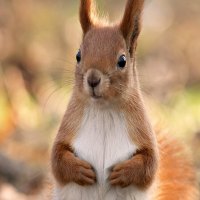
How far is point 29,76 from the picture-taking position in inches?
408

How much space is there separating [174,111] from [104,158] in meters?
3.78

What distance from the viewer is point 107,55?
16.3ft

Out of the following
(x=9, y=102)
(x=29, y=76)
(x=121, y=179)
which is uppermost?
(x=29, y=76)

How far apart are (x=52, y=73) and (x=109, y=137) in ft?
16.9

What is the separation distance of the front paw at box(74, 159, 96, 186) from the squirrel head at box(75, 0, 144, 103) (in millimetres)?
375

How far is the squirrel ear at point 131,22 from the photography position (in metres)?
5.13

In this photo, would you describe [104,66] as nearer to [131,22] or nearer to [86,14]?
[131,22]

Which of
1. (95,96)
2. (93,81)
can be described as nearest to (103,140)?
(95,96)

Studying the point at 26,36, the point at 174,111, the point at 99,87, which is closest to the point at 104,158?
the point at 99,87

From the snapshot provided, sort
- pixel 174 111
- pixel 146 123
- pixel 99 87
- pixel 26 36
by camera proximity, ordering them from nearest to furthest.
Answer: pixel 99 87
pixel 146 123
pixel 174 111
pixel 26 36

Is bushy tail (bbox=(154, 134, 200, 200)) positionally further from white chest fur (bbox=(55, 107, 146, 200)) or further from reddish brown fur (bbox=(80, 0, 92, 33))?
reddish brown fur (bbox=(80, 0, 92, 33))

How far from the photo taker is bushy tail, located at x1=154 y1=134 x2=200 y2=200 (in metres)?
5.80

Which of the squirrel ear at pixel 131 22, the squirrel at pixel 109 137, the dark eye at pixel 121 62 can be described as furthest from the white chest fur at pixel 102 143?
the squirrel ear at pixel 131 22

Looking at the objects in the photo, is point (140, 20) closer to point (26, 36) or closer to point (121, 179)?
point (121, 179)
